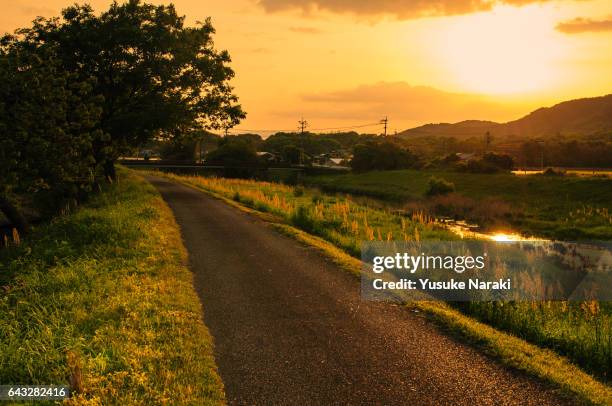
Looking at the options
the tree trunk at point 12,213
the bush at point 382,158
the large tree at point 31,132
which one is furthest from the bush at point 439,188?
the tree trunk at point 12,213

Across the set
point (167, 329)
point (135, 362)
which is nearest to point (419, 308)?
point (167, 329)

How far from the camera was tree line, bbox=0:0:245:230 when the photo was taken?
24375 millimetres

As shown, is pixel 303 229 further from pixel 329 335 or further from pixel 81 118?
pixel 81 118

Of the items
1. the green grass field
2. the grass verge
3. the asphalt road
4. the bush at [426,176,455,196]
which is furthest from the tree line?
the bush at [426,176,455,196]

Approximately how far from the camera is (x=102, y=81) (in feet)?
121

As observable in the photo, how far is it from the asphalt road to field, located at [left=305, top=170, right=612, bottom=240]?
26.5 m

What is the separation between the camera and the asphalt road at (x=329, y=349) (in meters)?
7.09

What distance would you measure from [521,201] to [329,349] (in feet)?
148

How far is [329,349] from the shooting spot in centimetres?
864

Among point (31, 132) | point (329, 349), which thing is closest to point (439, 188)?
point (31, 132)

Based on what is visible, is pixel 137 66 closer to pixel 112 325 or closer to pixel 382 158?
pixel 112 325

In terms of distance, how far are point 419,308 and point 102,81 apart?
33052mm

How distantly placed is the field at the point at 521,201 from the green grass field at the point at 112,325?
28.8 metres

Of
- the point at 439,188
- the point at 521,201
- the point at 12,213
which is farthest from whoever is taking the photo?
the point at 439,188
